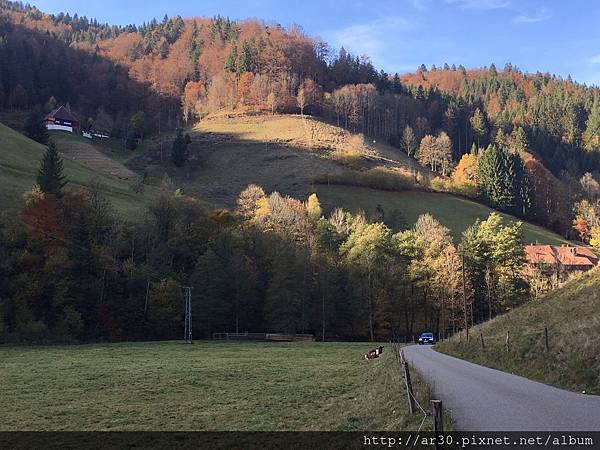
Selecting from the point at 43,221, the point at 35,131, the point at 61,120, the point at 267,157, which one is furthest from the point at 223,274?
the point at 61,120

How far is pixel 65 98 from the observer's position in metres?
191

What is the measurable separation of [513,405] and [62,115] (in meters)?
170

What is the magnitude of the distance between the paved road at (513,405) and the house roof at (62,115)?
163m

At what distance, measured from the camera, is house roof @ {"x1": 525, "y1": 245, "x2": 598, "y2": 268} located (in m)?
102

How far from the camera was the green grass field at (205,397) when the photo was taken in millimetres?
14828

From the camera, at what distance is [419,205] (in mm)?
124562

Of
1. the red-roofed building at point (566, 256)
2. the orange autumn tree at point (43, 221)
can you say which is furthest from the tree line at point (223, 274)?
the red-roofed building at point (566, 256)

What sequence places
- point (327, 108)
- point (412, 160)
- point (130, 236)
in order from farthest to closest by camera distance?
point (327, 108), point (412, 160), point (130, 236)

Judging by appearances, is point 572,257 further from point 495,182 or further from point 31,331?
point 31,331

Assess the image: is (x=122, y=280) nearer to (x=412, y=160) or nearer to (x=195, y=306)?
(x=195, y=306)

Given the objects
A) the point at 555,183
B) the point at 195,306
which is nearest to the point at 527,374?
the point at 195,306

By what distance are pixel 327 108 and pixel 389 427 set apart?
17861cm

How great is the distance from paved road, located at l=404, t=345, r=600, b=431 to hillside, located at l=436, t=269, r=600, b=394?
106 centimetres

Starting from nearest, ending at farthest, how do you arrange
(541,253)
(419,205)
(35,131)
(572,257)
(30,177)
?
(30,177)
(541,253)
(572,257)
(419,205)
(35,131)
